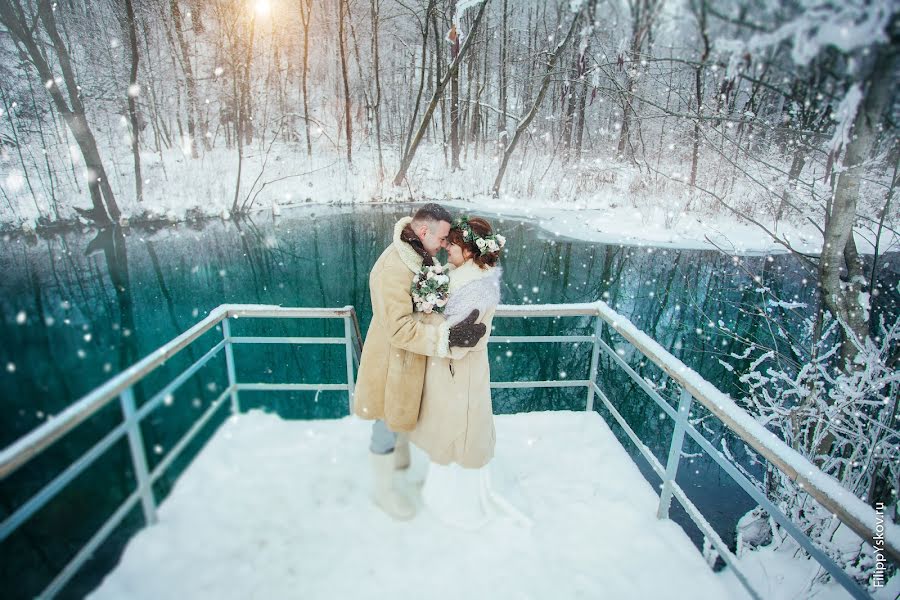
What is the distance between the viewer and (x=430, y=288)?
1.96 metres

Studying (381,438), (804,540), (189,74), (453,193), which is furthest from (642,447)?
(189,74)

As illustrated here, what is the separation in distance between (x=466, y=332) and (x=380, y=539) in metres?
1.13

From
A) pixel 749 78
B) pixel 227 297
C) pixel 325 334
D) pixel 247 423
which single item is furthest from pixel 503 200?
pixel 749 78

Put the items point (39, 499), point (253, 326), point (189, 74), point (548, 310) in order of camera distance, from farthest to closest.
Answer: point (189, 74), point (253, 326), point (548, 310), point (39, 499)

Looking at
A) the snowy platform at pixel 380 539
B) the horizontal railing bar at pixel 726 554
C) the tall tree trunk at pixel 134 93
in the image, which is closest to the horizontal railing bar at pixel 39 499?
the snowy platform at pixel 380 539

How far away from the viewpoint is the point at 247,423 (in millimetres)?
3119

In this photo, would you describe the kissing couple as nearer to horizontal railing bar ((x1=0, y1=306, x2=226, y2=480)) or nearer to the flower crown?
the flower crown

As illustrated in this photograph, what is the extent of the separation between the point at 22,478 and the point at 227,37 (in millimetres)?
9716

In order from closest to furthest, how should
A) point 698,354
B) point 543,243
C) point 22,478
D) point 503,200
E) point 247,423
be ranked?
1. point 247,423
2. point 22,478
3. point 698,354
4. point 543,243
5. point 503,200

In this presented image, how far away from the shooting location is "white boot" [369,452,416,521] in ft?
7.45

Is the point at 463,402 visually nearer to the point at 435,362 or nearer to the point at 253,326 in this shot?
the point at 435,362

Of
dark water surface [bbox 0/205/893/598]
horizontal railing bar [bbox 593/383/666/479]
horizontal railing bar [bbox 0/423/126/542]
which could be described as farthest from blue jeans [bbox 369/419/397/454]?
dark water surface [bbox 0/205/893/598]

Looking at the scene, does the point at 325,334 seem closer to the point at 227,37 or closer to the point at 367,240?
the point at 367,240

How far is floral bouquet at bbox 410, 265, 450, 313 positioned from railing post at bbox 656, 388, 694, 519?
1.22 metres
